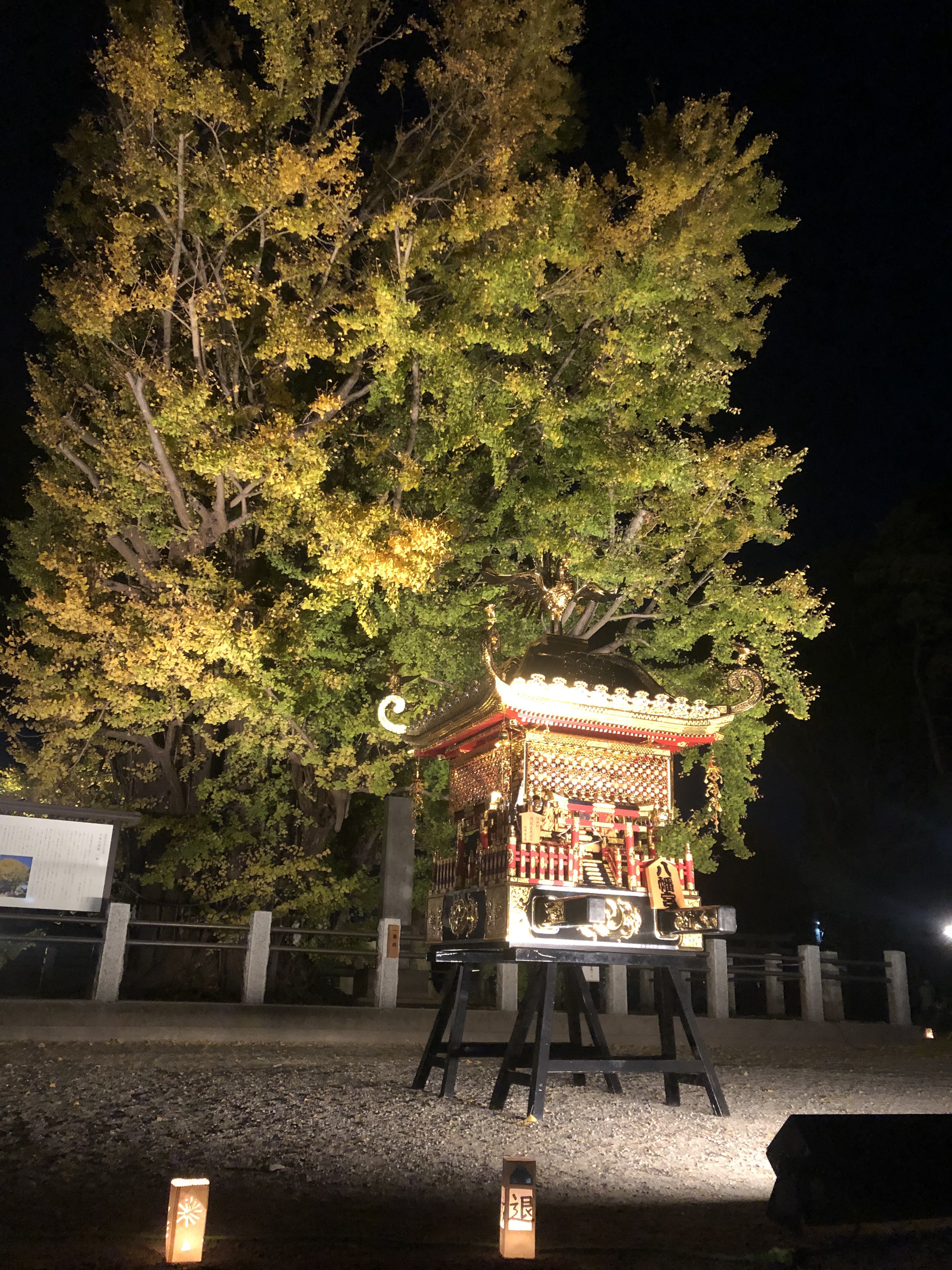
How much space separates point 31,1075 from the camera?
7355 mm

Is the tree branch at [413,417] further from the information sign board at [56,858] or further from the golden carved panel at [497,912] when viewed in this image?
the golden carved panel at [497,912]

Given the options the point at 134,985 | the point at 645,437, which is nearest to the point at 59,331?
the point at 645,437

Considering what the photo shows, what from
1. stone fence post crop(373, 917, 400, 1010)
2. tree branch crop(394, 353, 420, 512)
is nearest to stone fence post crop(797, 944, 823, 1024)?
stone fence post crop(373, 917, 400, 1010)

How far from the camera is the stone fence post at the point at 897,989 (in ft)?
50.9

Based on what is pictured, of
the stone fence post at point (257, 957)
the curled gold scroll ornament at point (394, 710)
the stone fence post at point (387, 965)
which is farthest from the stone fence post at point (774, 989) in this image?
the curled gold scroll ornament at point (394, 710)

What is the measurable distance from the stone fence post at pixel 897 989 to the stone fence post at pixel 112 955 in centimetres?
1218

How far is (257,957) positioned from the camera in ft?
37.3

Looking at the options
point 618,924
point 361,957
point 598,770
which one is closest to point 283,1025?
point 361,957

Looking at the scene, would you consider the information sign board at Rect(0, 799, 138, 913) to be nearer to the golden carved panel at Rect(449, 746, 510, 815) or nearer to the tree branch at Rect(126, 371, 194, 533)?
the tree branch at Rect(126, 371, 194, 533)

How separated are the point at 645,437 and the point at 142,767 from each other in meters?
9.25

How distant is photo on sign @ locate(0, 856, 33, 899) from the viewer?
33.1 feet

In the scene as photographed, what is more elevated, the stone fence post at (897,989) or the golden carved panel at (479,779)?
the golden carved panel at (479,779)

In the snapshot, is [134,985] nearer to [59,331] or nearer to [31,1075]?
[31,1075]

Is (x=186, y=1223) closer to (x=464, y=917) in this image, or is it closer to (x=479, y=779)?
(x=464, y=917)
